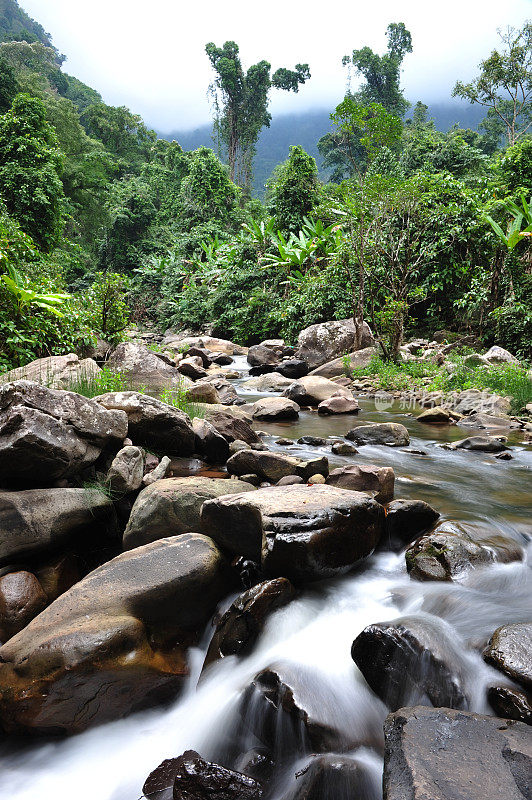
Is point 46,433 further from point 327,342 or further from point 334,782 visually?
point 327,342

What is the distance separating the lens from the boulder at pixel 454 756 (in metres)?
1.52

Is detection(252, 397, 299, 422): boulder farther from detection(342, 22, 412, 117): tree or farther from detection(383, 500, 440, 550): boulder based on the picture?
detection(342, 22, 412, 117): tree

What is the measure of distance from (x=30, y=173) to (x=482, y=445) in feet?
62.9

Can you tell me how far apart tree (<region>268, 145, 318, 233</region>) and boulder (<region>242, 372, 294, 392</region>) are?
1115cm

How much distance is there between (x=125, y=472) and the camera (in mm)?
3828

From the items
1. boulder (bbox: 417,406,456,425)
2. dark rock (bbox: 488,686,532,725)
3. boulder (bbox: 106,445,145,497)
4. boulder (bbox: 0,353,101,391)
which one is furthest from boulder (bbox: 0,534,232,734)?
boulder (bbox: 417,406,456,425)

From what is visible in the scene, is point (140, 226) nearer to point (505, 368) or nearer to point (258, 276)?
point (258, 276)

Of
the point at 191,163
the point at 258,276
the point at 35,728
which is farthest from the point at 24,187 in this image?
the point at 35,728

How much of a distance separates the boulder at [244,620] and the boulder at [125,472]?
57.8 inches

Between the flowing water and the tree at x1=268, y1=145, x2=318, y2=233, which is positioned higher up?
the tree at x1=268, y1=145, x2=318, y2=233

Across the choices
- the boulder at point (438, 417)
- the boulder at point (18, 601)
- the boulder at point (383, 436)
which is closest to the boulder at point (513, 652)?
the boulder at point (18, 601)

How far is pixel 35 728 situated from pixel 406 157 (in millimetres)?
25141

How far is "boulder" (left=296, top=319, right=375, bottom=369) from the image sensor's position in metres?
13.5

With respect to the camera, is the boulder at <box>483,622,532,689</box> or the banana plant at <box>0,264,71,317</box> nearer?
the boulder at <box>483,622,532,689</box>
